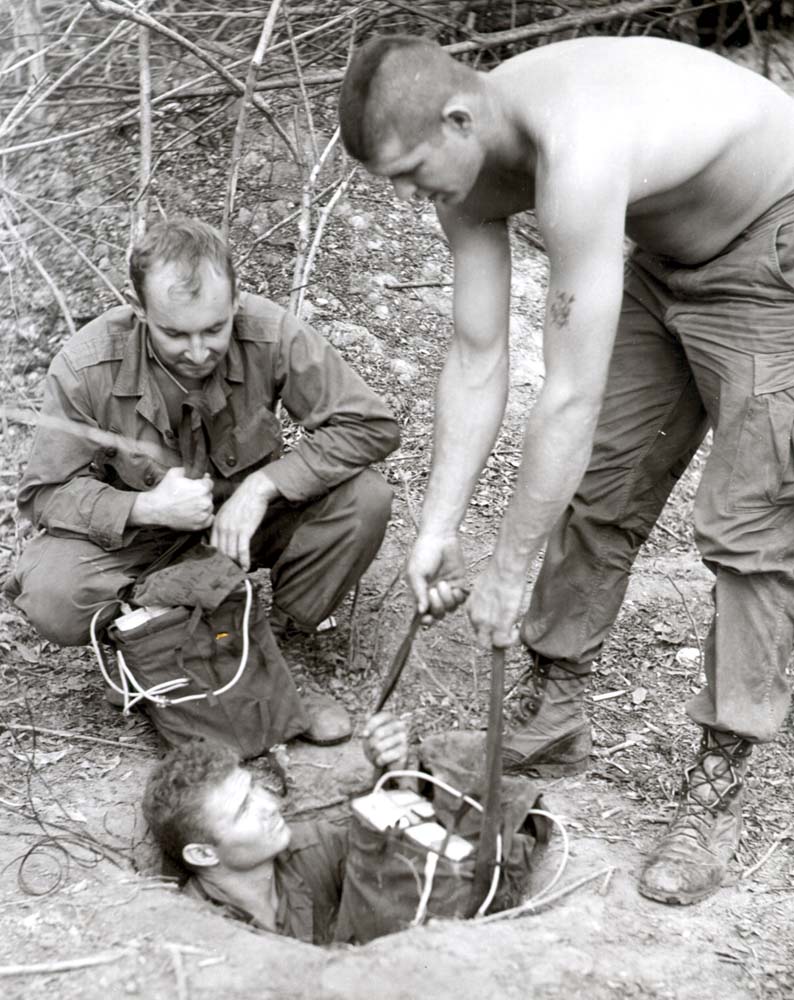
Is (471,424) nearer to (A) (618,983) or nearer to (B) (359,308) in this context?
(A) (618,983)

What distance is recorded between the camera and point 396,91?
104 inches

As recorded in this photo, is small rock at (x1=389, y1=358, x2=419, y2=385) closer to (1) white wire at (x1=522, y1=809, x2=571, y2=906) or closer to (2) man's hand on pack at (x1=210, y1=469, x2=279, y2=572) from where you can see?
(2) man's hand on pack at (x1=210, y1=469, x2=279, y2=572)

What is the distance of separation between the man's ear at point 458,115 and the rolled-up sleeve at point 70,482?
66.2 inches

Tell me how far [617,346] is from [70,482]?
1815mm

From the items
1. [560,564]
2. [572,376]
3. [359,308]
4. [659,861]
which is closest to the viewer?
[572,376]

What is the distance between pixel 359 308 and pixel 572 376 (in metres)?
3.22

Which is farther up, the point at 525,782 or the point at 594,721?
the point at 525,782

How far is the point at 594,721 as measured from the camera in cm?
408

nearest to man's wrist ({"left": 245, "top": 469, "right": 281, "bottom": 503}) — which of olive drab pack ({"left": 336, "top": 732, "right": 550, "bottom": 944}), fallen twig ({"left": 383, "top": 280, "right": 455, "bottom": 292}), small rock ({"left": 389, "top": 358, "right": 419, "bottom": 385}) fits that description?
olive drab pack ({"left": 336, "top": 732, "right": 550, "bottom": 944})

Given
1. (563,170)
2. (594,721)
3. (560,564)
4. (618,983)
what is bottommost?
(594,721)

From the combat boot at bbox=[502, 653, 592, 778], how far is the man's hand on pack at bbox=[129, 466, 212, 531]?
118cm

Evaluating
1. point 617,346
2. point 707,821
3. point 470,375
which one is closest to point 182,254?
point 470,375

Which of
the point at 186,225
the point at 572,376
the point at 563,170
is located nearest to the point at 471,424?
the point at 572,376

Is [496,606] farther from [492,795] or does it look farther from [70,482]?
[70,482]
